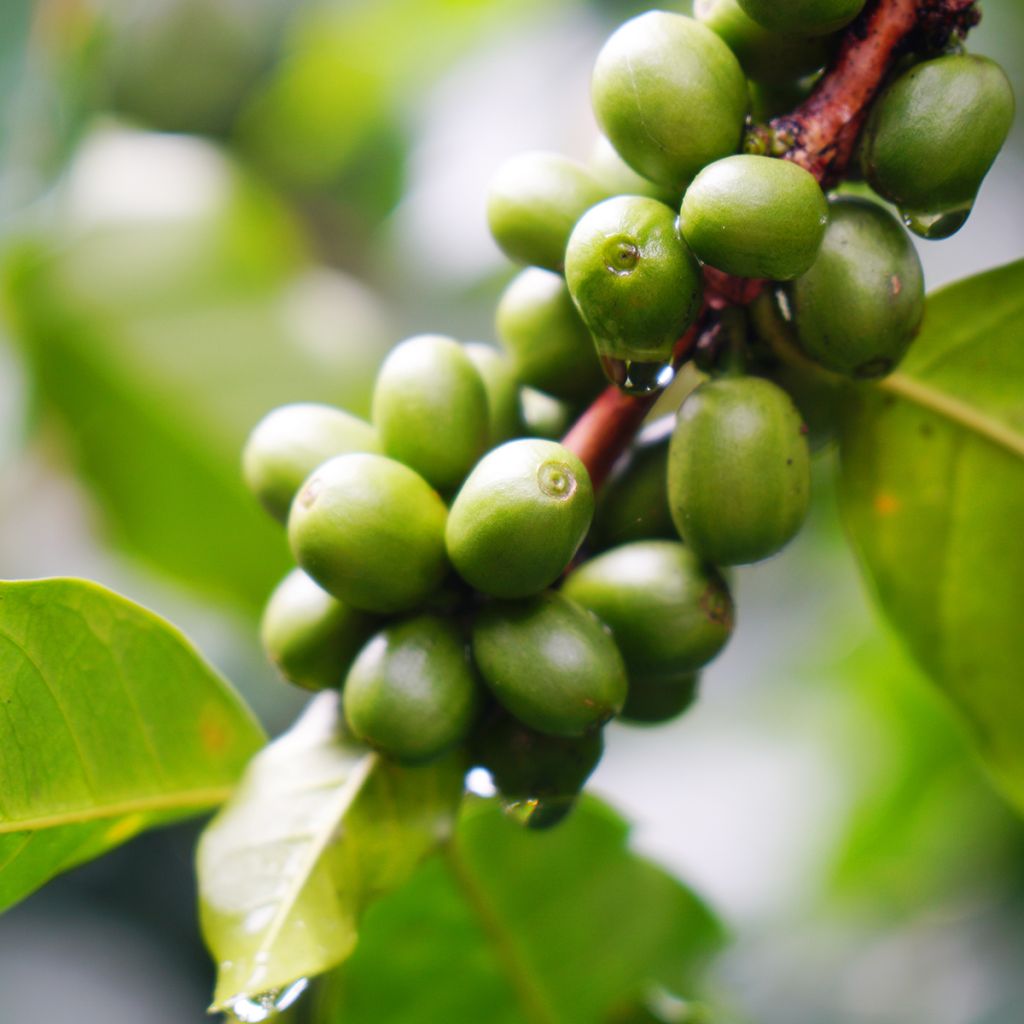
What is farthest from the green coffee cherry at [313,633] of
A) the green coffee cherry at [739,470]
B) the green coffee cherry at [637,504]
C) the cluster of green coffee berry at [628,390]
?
the green coffee cherry at [739,470]

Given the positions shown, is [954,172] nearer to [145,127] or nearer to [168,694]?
[168,694]

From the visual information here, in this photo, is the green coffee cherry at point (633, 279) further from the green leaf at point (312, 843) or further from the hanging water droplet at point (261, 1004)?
the hanging water droplet at point (261, 1004)

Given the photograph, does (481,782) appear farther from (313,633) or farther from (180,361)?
(180,361)

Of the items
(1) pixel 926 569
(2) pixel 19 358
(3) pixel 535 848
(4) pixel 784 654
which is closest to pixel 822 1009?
(4) pixel 784 654

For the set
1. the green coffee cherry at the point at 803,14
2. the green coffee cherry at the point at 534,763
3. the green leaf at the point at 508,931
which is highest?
the green coffee cherry at the point at 803,14

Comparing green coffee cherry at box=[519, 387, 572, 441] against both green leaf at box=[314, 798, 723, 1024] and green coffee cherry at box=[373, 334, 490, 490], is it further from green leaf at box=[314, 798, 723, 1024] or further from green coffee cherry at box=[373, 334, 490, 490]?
green leaf at box=[314, 798, 723, 1024]

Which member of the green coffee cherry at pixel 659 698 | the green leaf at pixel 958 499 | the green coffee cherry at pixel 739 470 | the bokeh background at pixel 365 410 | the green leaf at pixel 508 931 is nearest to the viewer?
the green coffee cherry at pixel 739 470

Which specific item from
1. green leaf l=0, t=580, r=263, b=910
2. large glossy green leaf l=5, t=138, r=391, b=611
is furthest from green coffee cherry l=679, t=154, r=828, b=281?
large glossy green leaf l=5, t=138, r=391, b=611
